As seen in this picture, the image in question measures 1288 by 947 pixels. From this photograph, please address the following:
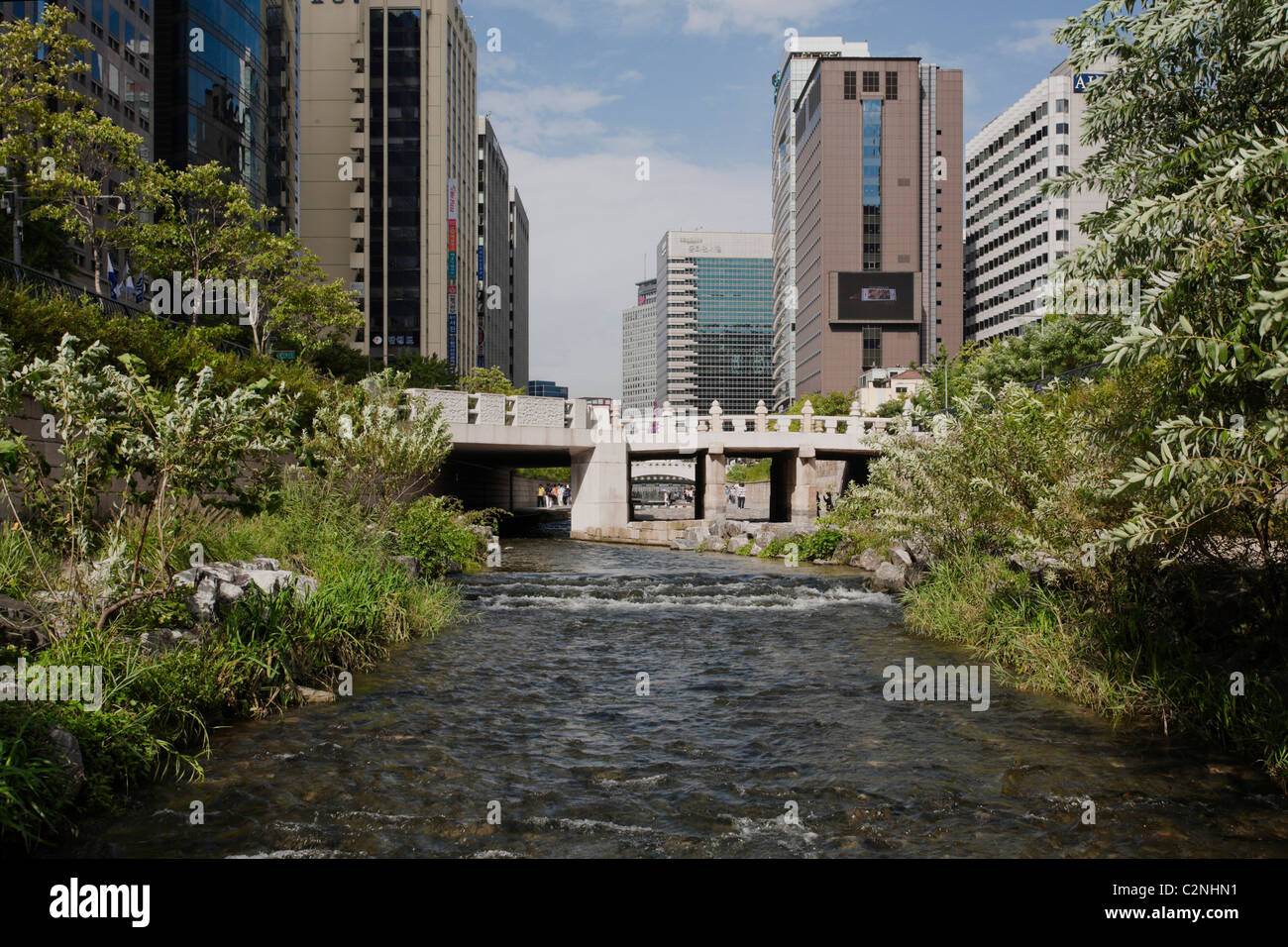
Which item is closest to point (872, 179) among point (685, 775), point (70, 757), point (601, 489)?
point (601, 489)

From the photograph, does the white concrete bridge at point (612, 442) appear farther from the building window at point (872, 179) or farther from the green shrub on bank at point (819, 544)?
the building window at point (872, 179)

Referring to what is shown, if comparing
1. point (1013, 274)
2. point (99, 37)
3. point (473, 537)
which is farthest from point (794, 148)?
point (473, 537)

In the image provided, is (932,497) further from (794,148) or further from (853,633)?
(794,148)

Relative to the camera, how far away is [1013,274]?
13588cm

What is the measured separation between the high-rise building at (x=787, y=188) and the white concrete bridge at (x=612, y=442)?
110641 millimetres

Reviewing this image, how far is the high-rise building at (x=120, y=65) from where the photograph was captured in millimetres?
49750

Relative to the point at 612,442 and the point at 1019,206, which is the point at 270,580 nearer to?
the point at 612,442

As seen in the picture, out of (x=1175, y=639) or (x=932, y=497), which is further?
(x=932, y=497)

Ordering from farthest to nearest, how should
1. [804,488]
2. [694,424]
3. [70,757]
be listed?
[804,488] < [694,424] < [70,757]

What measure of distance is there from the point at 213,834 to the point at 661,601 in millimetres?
14850

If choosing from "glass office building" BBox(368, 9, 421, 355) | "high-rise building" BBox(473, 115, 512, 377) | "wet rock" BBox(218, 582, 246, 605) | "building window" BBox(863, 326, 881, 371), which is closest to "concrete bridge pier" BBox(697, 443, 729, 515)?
"wet rock" BBox(218, 582, 246, 605)

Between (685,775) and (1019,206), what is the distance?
142817 mm

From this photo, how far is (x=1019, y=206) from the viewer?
442ft

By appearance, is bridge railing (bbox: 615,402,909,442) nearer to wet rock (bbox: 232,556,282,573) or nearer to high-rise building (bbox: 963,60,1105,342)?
wet rock (bbox: 232,556,282,573)
